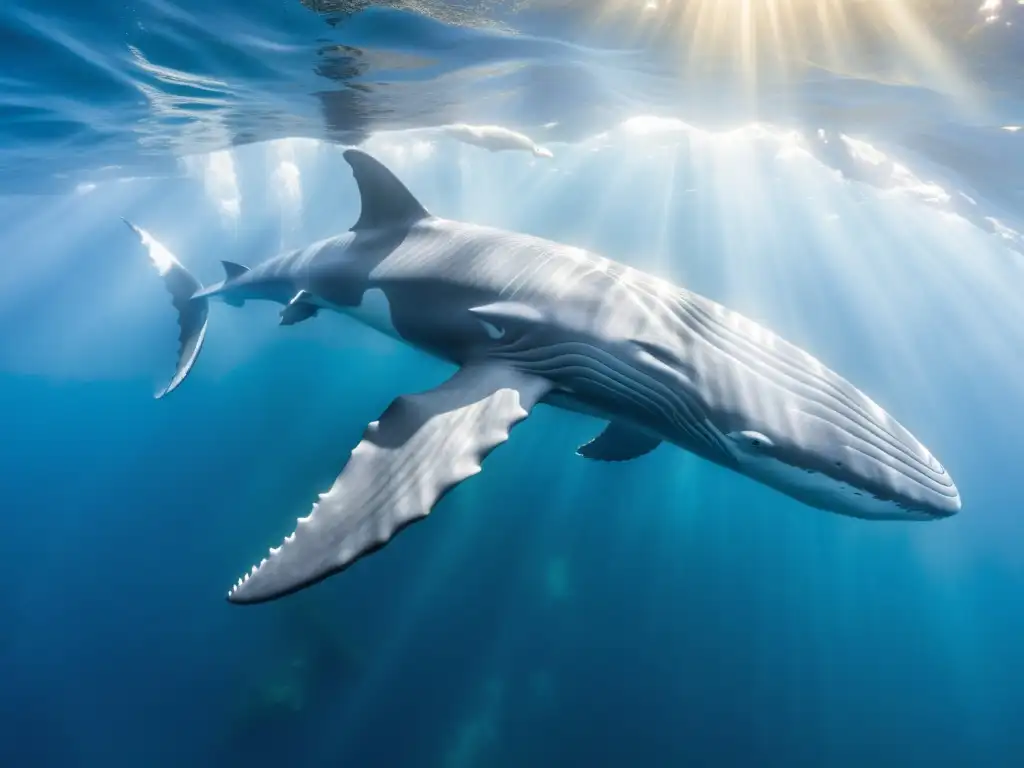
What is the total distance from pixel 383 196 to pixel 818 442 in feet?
19.2

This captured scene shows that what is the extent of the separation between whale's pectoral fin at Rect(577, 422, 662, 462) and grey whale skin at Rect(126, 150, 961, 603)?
100 mm

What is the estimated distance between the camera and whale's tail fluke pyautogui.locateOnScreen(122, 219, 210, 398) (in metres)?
10.9

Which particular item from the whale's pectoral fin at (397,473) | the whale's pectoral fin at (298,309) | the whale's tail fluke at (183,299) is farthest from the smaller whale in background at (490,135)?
the whale's pectoral fin at (397,473)

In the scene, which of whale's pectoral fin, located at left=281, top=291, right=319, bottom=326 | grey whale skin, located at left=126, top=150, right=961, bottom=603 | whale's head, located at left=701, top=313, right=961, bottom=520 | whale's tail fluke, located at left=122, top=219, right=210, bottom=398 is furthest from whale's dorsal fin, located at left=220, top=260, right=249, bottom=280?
whale's head, located at left=701, top=313, right=961, bottom=520

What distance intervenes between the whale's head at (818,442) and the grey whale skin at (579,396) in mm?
13

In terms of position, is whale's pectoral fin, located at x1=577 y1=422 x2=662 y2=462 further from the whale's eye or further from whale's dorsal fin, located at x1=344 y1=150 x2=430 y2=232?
whale's dorsal fin, located at x1=344 y1=150 x2=430 y2=232

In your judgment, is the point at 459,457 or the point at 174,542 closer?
the point at 459,457

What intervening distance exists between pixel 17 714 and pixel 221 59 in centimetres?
1533

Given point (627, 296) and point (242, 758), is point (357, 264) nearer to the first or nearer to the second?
point (627, 296)

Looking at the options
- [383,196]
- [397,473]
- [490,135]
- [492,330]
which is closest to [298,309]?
[383,196]

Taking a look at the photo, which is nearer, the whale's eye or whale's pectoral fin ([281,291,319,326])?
the whale's eye

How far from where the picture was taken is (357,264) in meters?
7.14

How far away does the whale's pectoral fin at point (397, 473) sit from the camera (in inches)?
126

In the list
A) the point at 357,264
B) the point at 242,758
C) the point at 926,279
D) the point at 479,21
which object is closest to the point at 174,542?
the point at 242,758
